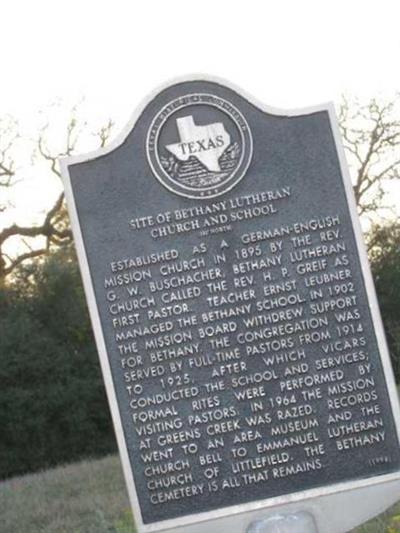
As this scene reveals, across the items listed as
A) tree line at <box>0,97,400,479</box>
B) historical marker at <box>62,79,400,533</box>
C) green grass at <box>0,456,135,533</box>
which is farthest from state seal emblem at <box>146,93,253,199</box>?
tree line at <box>0,97,400,479</box>

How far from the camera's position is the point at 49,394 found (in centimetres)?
2602

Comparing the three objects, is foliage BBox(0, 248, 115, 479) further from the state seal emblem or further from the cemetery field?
the state seal emblem

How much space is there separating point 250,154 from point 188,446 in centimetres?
191

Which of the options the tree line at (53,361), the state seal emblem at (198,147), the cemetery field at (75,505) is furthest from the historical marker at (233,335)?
the tree line at (53,361)

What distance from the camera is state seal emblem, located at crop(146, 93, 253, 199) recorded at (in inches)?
340

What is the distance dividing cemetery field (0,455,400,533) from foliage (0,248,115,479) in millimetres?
7191

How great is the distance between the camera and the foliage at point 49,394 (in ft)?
84.9

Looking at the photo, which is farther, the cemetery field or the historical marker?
the cemetery field

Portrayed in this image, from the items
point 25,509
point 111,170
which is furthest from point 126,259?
point 25,509

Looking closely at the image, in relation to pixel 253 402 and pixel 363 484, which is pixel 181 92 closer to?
pixel 253 402

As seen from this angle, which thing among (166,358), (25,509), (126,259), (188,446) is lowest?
(25,509)

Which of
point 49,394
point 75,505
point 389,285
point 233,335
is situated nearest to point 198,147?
point 233,335

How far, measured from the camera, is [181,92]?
28.8 ft

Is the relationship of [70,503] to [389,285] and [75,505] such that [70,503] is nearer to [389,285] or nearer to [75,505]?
[75,505]
